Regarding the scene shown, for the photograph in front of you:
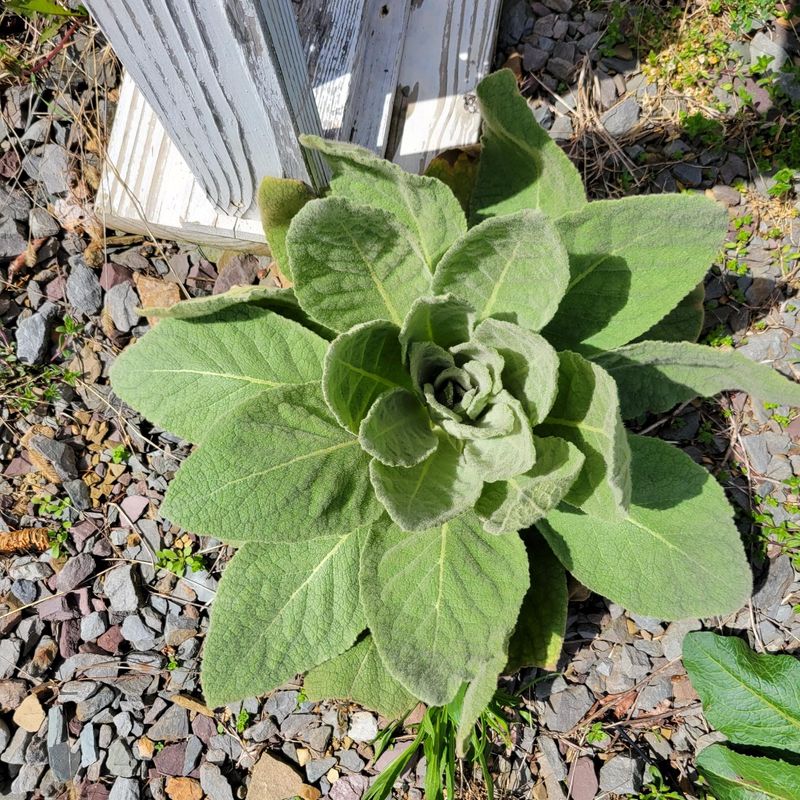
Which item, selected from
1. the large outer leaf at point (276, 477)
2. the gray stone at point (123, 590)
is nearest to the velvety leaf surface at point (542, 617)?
the large outer leaf at point (276, 477)

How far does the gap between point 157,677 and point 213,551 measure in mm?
390

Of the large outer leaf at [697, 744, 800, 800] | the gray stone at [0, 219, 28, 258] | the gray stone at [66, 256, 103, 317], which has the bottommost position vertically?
the large outer leaf at [697, 744, 800, 800]

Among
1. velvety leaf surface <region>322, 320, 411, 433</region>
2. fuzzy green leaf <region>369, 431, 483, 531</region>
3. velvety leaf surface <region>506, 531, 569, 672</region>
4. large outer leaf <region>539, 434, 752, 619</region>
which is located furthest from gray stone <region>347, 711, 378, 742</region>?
velvety leaf surface <region>322, 320, 411, 433</region>

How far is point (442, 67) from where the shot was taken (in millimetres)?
2135

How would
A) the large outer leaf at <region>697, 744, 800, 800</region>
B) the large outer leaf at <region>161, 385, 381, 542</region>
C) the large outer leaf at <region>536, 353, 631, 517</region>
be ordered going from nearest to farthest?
the large outer leaf at <region>536, 353, 631, 517</region> < the large outer leaf at <region>161, 385, 381, 542</region> < the large outer leaf at <region>697, 744, 800, 800</region>

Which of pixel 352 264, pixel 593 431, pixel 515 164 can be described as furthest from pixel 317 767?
pixel 515 164

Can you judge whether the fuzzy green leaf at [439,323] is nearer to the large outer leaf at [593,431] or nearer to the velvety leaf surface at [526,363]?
the velvety leaf surface at [526,363]

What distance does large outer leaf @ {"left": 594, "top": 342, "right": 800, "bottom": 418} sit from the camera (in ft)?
4.35

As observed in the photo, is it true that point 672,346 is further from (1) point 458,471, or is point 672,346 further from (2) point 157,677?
(2) point 157,677

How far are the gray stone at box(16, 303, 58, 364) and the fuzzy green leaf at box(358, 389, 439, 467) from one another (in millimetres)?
1378

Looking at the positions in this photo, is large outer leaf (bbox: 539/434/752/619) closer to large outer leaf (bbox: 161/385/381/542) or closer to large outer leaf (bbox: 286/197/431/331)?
large outer leaf (bbox: 161/385/381/542)

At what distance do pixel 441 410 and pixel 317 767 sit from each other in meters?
1.28

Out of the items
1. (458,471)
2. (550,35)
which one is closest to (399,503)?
(458,471)

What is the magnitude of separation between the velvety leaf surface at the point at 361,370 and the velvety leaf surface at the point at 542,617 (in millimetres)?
589
